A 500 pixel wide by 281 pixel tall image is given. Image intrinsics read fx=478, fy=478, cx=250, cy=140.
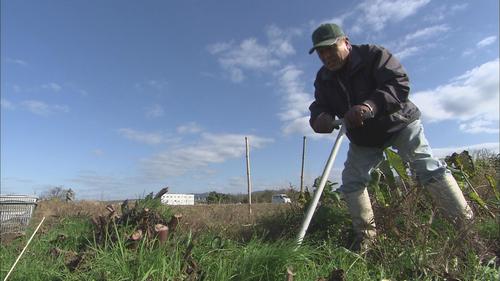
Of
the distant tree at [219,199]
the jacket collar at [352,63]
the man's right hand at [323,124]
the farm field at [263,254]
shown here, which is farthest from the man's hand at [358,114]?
Result: the distant tree at [219,199]

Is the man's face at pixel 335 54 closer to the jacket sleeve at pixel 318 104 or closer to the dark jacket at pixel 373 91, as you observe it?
the dark jacket at pixel 373 91

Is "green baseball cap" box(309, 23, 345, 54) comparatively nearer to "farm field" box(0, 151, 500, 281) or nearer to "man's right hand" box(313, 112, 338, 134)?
"man's right hand" box(313, 112, 338, 134)

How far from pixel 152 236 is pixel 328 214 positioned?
1.97 metres

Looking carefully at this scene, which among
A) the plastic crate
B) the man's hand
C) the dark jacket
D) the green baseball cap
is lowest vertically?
the plastic crate

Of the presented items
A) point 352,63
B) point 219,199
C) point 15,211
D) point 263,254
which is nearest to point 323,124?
point 352,63

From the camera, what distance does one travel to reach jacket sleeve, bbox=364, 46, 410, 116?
11.2 feet

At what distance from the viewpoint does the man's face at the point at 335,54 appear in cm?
365

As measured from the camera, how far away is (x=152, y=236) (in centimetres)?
281

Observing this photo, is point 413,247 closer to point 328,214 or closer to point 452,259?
point 452,259

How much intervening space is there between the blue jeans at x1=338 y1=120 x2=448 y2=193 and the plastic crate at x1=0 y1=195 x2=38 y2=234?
377 cm

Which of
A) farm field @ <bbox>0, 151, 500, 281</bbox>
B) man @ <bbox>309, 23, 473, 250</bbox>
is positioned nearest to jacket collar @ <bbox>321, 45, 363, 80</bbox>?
man @ <bbox>309, 23, 473, 250</bbox>

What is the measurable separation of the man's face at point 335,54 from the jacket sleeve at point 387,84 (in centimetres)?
23

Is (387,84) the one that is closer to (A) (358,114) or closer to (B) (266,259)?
(A) (358,114)

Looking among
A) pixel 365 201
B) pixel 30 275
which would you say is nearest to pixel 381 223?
pixel 365 201
